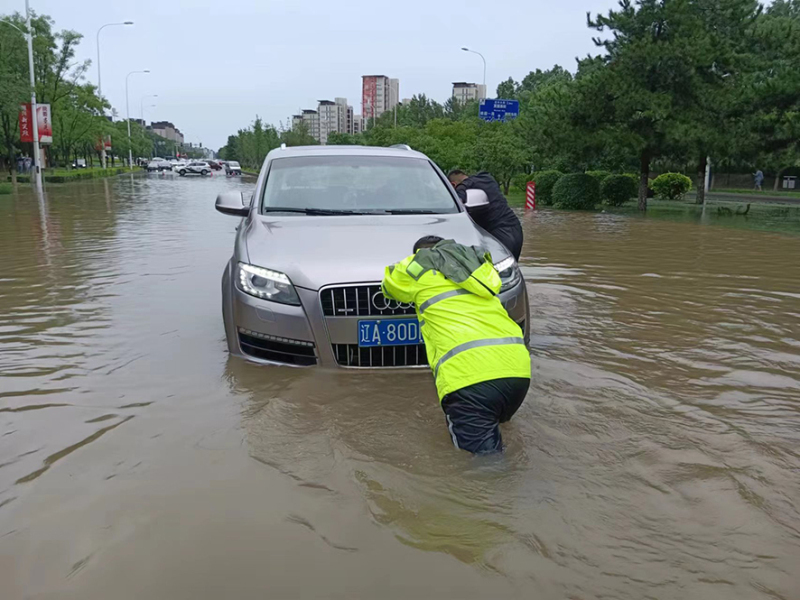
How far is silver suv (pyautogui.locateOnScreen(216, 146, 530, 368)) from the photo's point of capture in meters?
4.23

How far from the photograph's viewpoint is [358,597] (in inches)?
97.7

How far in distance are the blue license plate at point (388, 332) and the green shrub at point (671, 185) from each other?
3148 cm

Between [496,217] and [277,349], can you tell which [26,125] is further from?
[277,349]

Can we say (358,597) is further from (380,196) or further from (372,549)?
(380,196)

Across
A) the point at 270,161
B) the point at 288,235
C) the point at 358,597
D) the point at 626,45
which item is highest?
the point at 626,45

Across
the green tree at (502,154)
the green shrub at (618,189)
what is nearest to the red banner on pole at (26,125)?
the green tree at (502,154)

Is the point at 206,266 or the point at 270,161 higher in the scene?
the point at 270,161

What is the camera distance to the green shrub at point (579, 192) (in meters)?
26.5

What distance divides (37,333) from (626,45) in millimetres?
21629

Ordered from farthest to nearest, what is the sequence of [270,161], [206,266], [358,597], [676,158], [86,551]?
[676,158] < [206,266] < [270,161] < [86,551] < [358,597]

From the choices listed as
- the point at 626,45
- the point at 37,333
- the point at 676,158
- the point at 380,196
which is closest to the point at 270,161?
the point at 380,196

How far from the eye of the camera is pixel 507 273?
464 centimetres

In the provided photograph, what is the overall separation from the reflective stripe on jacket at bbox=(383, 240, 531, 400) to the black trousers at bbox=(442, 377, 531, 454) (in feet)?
0.13

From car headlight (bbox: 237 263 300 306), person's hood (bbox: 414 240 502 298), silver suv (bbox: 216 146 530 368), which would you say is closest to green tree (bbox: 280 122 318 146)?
silver suv (bbox: 216 146 530 368)
